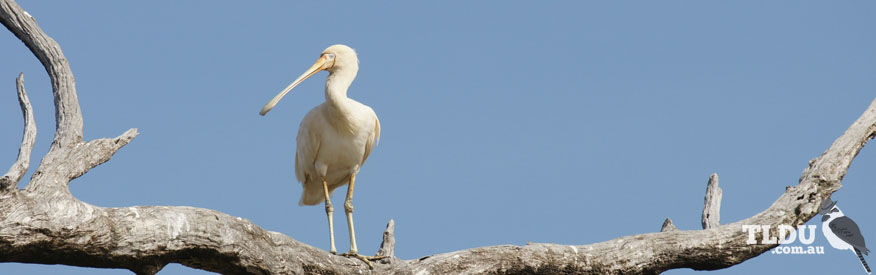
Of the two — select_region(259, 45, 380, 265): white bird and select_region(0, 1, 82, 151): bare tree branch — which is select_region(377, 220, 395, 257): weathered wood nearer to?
select_region(259, 45, 380, 265): white bird

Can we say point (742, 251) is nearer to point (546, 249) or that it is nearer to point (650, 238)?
point (650, 238)

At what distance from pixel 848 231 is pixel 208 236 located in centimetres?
544

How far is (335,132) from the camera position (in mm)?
10117

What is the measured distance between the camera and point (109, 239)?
18.8ft

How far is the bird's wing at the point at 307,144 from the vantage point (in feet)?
33.7

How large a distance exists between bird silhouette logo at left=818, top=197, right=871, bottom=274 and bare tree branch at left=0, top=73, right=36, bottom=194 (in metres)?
6.23

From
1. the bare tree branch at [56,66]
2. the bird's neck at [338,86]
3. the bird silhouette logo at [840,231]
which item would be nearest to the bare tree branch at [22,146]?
the bare tree branch at [56,66]

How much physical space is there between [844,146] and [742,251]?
137cm

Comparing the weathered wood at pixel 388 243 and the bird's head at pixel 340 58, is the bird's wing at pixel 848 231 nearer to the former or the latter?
the weathered wood at pixel 388 243

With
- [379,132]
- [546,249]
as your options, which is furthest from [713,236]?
[379,132]

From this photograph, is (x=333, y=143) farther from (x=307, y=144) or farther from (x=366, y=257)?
(x=366, y=257)

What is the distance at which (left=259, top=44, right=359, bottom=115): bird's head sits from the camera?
1031 centimetres

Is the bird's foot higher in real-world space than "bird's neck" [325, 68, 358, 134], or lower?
lower

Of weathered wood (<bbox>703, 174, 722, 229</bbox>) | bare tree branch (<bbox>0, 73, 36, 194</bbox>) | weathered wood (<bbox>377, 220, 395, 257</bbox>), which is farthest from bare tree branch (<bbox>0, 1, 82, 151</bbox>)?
weathered wood (<bbox>703, 174, 722, 229</bbox>)
